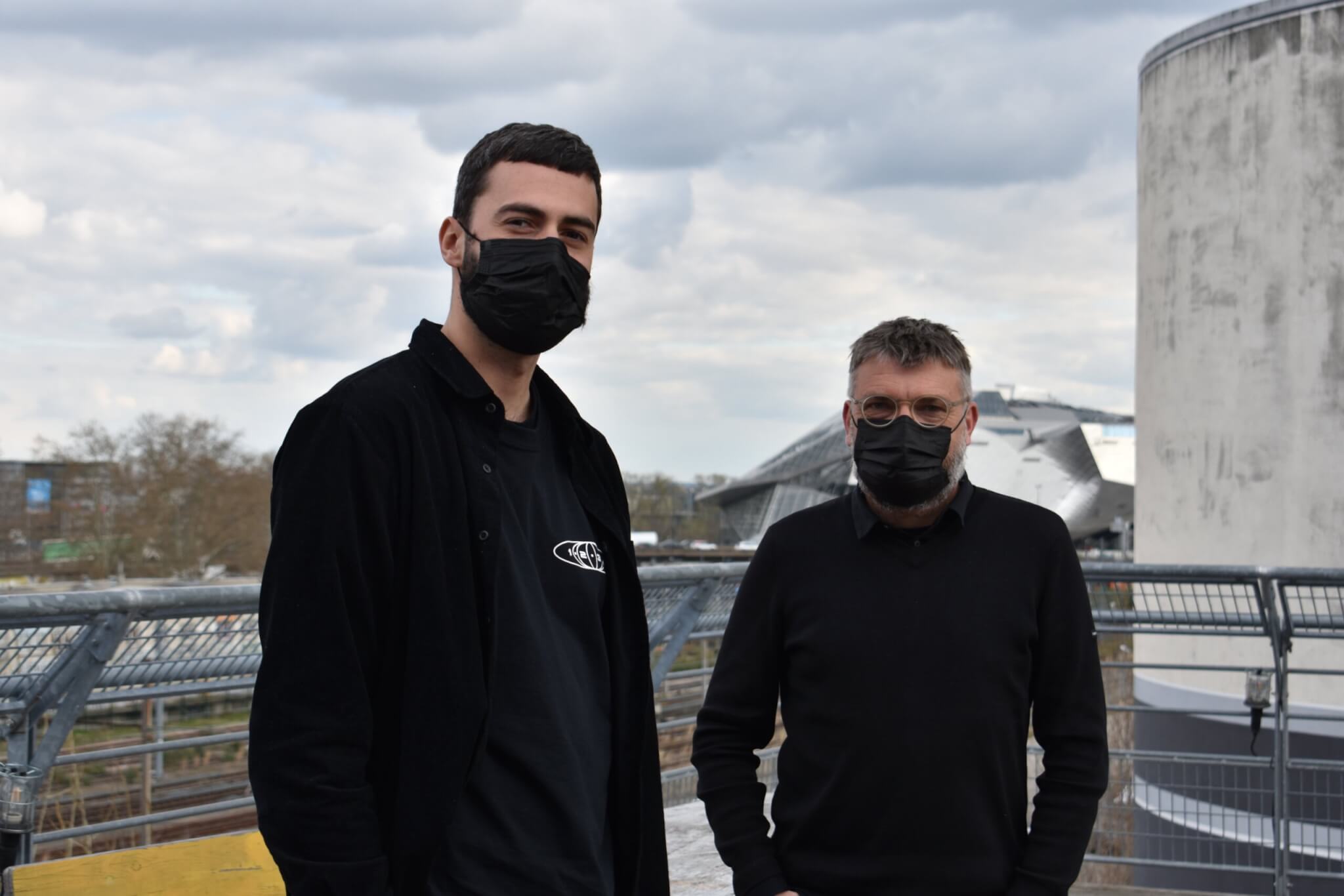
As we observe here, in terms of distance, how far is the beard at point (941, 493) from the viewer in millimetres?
2738

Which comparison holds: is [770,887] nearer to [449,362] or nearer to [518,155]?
[449,362]

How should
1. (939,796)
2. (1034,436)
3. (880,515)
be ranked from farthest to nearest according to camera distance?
(1034,436), (880,515), (939,796)

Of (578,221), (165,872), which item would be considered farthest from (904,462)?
(165,872)

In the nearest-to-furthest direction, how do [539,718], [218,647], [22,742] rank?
[539,718], [22,742], [218,647]

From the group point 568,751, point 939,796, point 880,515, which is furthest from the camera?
point 880,515

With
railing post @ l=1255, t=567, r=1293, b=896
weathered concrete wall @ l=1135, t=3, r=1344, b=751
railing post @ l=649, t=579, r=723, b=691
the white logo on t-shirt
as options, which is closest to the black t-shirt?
the white logo on t-shirt

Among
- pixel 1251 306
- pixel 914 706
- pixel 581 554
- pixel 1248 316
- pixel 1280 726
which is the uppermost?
pixel 1251 306

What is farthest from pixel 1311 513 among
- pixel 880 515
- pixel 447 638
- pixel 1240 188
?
pixel 447 638

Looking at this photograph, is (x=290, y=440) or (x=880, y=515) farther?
(x=880, y=515)

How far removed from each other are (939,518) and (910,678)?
348 millimetres

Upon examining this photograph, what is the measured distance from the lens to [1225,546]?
1577 centimetres

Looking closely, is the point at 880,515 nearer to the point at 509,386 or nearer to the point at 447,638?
the point at 509,386

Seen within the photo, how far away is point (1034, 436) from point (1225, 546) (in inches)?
2469

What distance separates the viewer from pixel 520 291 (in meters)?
2.32
